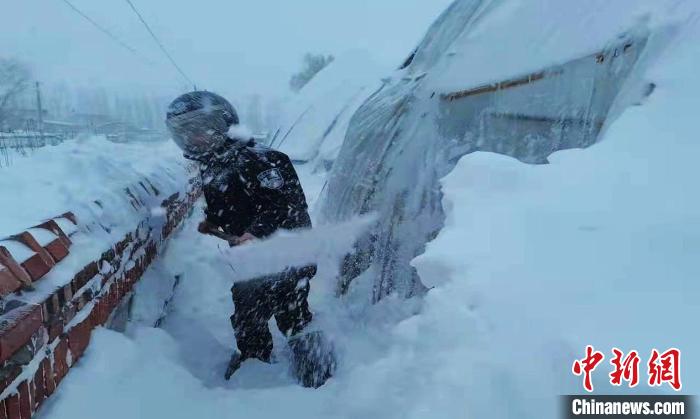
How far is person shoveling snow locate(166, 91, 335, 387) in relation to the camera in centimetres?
264

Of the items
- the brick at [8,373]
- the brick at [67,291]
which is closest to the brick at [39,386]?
the brick at [8,373]

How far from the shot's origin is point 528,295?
1.28m

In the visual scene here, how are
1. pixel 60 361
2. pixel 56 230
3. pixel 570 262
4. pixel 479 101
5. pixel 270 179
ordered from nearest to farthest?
pixel 570 262 < pixel 60 361 < pixel 56 230 < pixel 270 179 < pixel 479 101

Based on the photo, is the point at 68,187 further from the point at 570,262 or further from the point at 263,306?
the point at 570,262

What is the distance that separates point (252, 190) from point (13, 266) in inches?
57.8

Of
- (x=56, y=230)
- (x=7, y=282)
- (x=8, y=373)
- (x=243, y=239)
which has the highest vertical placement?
(x=56, y=230)

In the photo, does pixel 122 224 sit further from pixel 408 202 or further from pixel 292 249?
pixel 408 202

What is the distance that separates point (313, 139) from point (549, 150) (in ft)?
35.4

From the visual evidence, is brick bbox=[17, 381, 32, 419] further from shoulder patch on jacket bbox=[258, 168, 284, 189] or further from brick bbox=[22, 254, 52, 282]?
shoulder patch on jacket bbox=[258, 168, 284, 189]

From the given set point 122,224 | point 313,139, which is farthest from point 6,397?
point 313,139

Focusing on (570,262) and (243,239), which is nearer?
(570,262)

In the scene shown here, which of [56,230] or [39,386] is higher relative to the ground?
[56,230]

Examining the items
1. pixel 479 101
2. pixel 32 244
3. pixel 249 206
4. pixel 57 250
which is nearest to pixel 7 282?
pixel 32 244

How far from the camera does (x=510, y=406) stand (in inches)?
41.4
